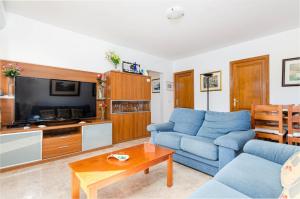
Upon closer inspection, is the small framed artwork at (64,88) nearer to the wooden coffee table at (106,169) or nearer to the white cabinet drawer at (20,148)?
the white cabinet drawer at (20,148)

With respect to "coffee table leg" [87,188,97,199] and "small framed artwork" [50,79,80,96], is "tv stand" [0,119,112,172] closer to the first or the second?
"small framed artwork" [50,79,80,96]

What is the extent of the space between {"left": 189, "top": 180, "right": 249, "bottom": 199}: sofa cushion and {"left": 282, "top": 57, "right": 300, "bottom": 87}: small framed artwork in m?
3.19

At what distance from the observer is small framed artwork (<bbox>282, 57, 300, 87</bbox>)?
9.54ft

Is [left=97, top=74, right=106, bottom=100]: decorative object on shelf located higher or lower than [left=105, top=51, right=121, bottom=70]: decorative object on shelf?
lower

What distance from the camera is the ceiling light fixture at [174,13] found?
2.30 meters

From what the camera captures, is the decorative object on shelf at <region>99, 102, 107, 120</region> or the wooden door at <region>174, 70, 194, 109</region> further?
the wooden door at <region>174, 70, 194, 109</region>

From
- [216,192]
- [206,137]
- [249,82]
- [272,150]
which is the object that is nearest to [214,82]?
[249,82]

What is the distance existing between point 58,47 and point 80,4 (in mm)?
1148

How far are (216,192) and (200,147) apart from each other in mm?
1035

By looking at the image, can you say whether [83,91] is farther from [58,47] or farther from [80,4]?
[80,4]

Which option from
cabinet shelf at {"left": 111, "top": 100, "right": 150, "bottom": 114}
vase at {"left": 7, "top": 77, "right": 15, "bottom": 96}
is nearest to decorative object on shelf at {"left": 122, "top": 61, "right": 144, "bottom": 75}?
cabinet shelf at {"left": 111, "top": 100, "right": 150, "bottom": 114}

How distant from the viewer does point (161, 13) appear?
2447 mm

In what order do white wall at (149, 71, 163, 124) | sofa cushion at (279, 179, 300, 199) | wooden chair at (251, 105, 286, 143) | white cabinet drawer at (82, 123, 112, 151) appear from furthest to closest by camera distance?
1. white wall at (149, 71, 163, 124)
2. white cabinet drawer at (82, 123, 112, 151)
3. wooden chair at (251, 105, 286, 143)
4. sofa cushion at (279, 179, 300, 199)

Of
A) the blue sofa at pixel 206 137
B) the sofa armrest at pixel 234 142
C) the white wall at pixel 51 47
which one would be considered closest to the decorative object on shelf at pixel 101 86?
the white wall at pixel 51 47
